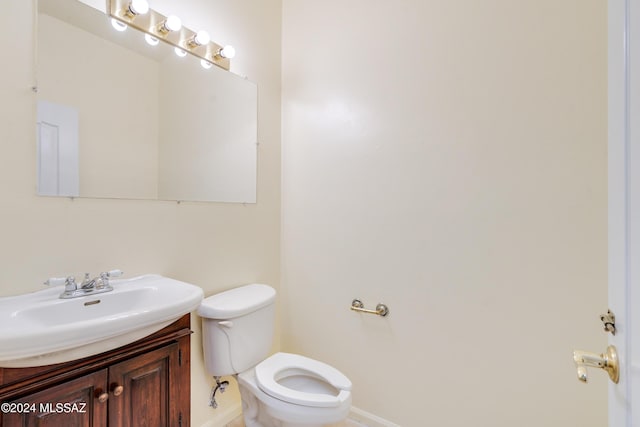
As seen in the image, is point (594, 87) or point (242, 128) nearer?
point (594, 87)

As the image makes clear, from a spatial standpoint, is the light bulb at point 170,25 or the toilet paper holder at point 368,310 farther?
the toilet paper holder at point 368,310

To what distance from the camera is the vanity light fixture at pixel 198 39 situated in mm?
1401

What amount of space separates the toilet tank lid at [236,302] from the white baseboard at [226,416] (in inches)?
26.5

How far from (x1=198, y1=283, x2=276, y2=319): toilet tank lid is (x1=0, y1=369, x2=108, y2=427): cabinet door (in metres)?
0.45

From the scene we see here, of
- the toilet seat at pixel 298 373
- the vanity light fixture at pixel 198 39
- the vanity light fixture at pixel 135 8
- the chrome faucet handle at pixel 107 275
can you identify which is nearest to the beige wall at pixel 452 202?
the toilet seat at pixel 298 373

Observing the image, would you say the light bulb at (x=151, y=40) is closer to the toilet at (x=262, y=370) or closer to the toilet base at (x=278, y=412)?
the toilet at (x=262, y=370)

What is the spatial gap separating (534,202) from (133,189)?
1709 mm

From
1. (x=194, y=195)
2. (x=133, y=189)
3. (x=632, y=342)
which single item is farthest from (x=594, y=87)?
(x=133, y=189)

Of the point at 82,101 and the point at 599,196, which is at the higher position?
the point at 82,101

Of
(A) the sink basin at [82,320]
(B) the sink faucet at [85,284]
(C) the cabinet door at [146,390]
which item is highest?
(B) the sink faucet at [85,284]

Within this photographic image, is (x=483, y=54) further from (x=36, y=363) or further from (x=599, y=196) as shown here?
(x=36, y=363)

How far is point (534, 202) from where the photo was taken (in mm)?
1214

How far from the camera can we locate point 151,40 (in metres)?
1.31

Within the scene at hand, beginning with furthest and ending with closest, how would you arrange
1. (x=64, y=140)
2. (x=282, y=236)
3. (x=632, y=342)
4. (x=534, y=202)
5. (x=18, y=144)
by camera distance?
(x=282, y=236)
(x=534, y=202)
(x=64, y=140)
(x=18, y=144)
(x=632, y=342)
